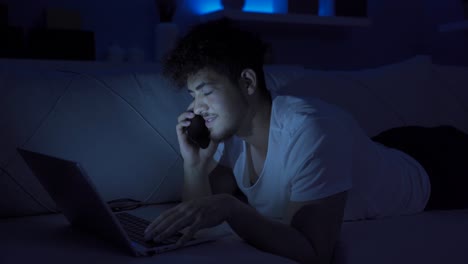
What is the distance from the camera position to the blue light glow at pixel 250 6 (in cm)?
297

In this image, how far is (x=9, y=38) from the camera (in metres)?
2.37

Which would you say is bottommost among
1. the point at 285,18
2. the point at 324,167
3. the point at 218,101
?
the point at 324,167

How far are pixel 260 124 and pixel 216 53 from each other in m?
0.23

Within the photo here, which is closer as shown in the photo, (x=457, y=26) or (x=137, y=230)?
(x=137, y=230)

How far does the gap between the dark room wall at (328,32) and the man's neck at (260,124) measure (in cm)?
156

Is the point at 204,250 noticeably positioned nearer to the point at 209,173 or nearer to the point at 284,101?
the point at 284,101

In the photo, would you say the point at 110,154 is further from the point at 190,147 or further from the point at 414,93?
the point at 414,93

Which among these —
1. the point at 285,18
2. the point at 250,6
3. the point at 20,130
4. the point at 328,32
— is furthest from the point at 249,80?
the point at 328,32

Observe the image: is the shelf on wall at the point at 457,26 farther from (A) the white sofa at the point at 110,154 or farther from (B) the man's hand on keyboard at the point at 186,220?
(B) the man's hand on keyboard at the point at 186,220

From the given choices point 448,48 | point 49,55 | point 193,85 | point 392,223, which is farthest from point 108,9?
point 448,48

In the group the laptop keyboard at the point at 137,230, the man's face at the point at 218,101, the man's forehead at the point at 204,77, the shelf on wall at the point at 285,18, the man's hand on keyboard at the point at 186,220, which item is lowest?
the laptop keyboard at the point at 137,230

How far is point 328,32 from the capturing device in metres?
3.39

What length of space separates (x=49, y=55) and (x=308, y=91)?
4.28ft

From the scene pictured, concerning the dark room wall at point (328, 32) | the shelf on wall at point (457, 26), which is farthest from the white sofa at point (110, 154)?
the shelf on wall at point (457, 26)
